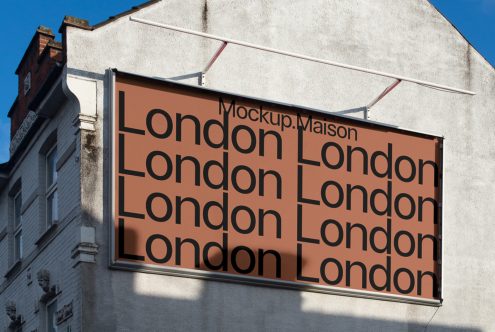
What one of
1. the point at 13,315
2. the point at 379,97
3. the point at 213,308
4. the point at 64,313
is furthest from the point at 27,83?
the point at 379,97

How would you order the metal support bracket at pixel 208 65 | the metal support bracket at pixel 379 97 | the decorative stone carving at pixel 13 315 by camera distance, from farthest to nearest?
the decorative stone carving at pixel 13 315
the metal support bracket at pixel 379 97
the metal support bracket at pixel 208 65

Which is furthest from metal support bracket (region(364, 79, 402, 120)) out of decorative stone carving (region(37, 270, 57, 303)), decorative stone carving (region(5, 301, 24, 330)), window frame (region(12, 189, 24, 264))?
decorative stone carving (region(5, 301, 24, 330))

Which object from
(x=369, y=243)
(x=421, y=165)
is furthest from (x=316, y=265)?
(x=421, y=165)

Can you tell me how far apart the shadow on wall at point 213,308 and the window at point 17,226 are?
268 inches

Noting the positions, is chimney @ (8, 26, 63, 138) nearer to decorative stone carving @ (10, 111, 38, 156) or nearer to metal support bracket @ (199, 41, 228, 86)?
decorative stone carving @ (10, 111, 38, 156)

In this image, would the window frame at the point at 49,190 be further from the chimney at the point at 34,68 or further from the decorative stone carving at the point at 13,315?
the decorative stone carving at the point at 13,315

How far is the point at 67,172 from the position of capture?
79.7 feet

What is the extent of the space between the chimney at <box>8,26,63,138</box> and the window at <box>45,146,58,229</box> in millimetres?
1631

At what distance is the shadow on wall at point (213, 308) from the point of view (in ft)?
75.4

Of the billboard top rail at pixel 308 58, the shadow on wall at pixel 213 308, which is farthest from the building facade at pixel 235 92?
the billboard top rail at pixel 308 58

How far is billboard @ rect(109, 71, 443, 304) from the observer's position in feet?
77.9

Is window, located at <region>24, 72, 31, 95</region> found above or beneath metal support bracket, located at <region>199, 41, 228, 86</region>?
above

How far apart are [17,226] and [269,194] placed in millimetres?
8262

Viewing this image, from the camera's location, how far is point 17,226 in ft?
97.5
